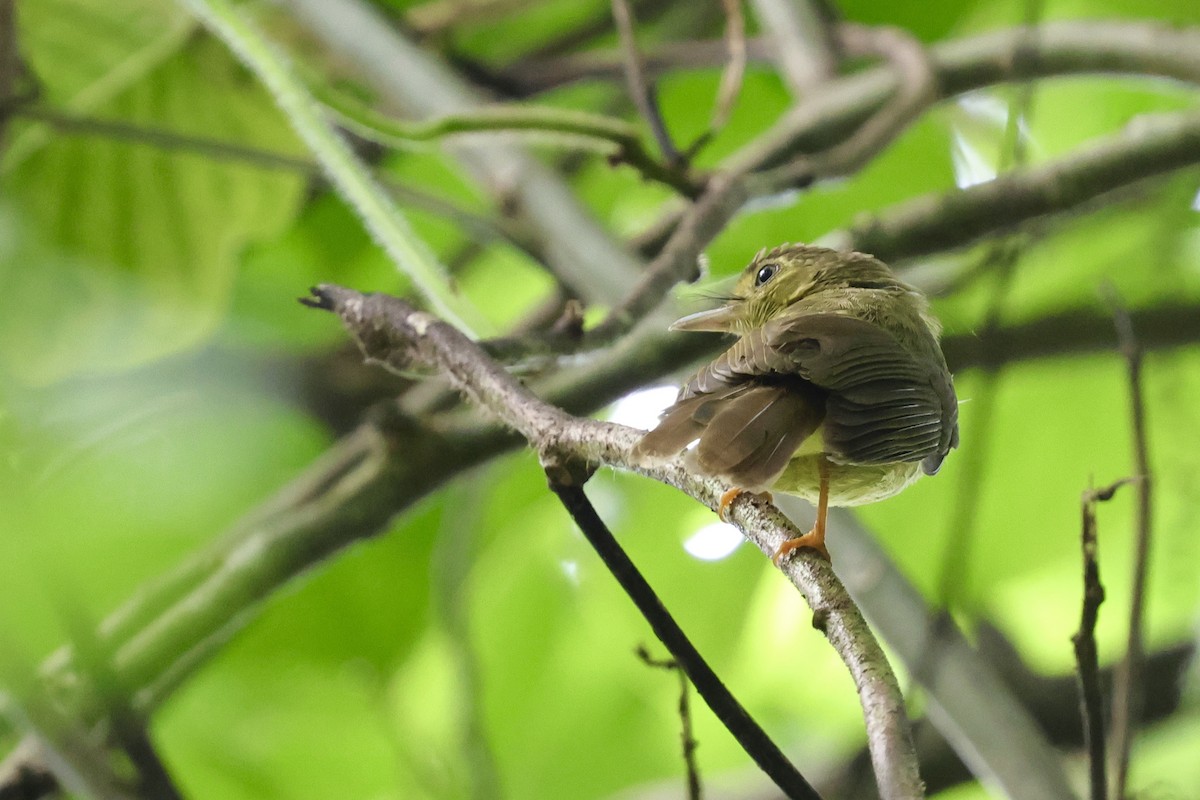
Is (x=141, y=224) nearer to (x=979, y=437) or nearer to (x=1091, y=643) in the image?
(x=979, y=437)

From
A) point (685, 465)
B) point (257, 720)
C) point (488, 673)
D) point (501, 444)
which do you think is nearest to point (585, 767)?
point (488, 673)

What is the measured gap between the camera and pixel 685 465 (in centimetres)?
76

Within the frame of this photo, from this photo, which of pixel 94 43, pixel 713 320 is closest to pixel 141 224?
pixel 94 43

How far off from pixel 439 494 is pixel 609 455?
1315 mm

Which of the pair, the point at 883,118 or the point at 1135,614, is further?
the point at 883,118

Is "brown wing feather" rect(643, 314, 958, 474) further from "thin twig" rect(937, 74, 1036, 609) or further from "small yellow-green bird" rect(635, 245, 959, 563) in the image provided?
"thin twig" rect(937, 74, 1036, 609)

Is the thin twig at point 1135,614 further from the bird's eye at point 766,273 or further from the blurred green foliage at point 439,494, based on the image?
the blurred green foliage at point 439,494

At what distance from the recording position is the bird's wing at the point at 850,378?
910 millimetres

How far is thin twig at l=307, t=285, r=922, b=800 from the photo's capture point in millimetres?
527

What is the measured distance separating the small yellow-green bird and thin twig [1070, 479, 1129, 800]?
0.15 metres

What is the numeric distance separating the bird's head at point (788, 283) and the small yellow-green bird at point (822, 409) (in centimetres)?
8

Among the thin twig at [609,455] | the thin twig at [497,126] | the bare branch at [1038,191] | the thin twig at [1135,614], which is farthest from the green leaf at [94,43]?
the thin twig at [1135,614]

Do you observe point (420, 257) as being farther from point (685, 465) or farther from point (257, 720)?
point (257, 720)

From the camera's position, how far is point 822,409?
36.6 inches
